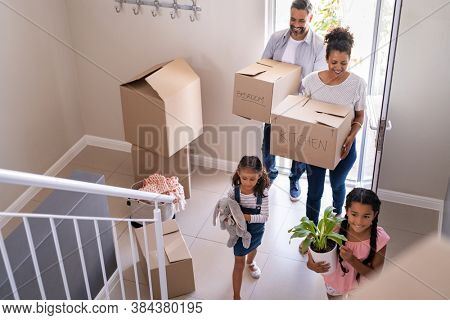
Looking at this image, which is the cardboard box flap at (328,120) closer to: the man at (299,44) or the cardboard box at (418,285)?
the man at (299,44)

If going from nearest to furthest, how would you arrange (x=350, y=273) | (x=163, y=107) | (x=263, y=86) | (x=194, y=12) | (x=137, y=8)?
(x=350, y=273), (x=263, y=86), (x=163, y=107), (x=194, y=12), (x=137, y=8)

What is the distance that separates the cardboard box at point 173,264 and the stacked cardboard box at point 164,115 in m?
0.63

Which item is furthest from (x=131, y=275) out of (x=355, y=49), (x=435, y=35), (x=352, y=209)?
(x=435, y=35)

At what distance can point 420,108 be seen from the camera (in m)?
3.04

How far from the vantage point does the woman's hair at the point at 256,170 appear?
2.37 m

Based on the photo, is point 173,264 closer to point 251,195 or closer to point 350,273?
point 251,195

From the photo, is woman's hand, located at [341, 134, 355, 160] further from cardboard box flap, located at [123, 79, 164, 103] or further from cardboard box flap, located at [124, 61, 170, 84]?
cardboard box flap, located at [124, 61, 170, 84]

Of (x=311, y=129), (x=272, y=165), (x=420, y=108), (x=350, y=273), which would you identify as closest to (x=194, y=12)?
(x=272, y=165)

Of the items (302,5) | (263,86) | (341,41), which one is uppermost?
(302,5)

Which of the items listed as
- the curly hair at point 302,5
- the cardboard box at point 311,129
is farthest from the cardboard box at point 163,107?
the curly hair at point 302,5

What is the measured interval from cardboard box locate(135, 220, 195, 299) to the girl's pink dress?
2.60ft

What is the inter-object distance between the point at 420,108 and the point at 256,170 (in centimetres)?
124

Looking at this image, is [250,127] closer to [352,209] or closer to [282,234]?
[282,234]

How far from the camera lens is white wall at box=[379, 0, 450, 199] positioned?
279cm
